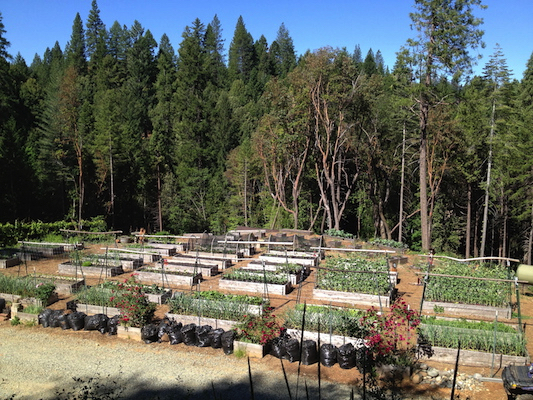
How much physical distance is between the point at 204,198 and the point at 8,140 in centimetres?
1641

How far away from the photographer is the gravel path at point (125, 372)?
→ 689cm

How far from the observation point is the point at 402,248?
1783 centimetres

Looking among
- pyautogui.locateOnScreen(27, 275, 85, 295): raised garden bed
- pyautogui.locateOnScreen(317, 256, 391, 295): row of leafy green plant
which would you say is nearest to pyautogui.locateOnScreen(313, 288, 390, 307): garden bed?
pyautogui.locateOnScreen(317, 256, 391, 295): row of leafy green plant

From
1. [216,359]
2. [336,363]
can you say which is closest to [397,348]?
[336,363]

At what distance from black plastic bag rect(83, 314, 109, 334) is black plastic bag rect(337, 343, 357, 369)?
5519mm

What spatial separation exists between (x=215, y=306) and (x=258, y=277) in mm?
3267

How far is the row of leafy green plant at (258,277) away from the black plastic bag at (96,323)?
168 inches

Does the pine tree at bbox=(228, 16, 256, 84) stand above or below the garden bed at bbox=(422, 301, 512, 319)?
above

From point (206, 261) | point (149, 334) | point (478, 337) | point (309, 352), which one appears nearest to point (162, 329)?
point (149, 334)

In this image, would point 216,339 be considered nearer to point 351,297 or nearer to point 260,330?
point 260,330

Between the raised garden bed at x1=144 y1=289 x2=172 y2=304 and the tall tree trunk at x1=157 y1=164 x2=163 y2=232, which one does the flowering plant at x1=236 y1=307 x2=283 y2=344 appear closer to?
the raised garden bed at x1=144 y1=289 x2=172 y2=304

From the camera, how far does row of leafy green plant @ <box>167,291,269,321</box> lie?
9.59m

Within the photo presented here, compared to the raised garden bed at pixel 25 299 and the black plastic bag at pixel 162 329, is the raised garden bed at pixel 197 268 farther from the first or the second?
the black plastic bag at pixel 162 329

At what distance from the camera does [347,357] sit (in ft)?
25.2
